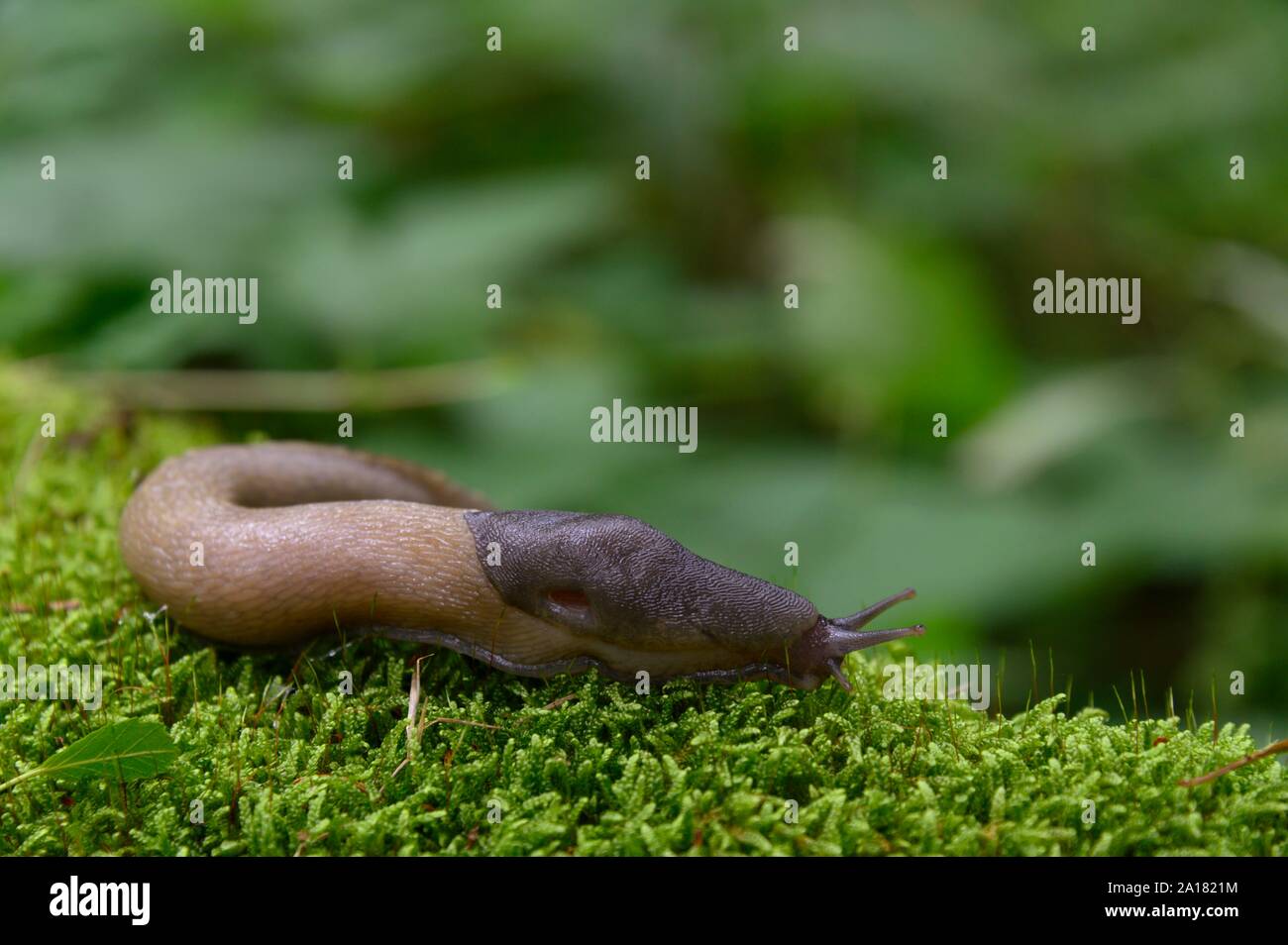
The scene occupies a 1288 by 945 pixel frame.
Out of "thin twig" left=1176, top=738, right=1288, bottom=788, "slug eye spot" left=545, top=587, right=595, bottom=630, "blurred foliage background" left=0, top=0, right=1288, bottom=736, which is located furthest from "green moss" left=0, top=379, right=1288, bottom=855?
"blurred foliage background" left=0, top=0, right=1288, bottom=736

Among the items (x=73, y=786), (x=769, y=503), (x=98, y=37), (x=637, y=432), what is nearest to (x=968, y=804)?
(x=73, y=786)

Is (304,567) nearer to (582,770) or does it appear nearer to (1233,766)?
(582,770)

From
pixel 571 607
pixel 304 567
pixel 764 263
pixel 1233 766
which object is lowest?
pixel 1233 766

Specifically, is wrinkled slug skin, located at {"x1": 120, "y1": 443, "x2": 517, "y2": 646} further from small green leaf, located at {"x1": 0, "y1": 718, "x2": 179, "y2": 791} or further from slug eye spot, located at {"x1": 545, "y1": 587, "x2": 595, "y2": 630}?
small green leaf, located at {"x1": 0, "y1": 718, "x2": 179, "y2": 791}

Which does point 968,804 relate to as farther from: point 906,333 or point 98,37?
point 98,37

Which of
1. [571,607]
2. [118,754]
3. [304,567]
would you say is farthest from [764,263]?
[118,754]

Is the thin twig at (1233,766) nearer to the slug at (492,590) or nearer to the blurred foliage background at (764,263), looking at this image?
the slug at (492,590)

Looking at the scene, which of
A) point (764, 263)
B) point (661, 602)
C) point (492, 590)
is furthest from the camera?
point (764, 263)
